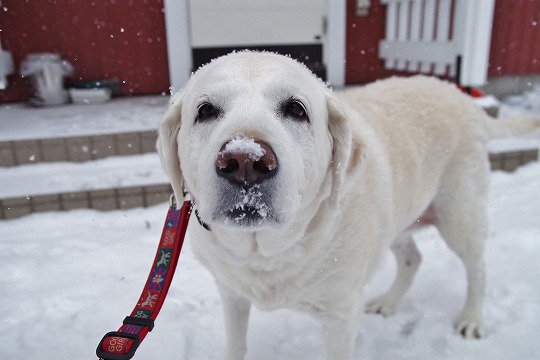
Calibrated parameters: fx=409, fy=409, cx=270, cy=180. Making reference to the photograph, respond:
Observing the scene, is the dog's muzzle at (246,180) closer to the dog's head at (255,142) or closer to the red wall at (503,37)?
the dog's head at (255,142)

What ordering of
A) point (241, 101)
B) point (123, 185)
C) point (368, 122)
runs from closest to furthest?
point (241, 101), point (368, 122), point (123, 185)

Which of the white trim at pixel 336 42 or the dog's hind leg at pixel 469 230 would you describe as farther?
the white trim at pixel 336 42

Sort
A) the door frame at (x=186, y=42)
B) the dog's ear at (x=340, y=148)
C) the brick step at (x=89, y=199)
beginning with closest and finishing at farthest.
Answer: the dog's ear at (x=340, y=148) → the brick step at (x=89, y=199) → the door frame at (x=186, y=42)

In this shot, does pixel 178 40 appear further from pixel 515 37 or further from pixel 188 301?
pixel 515 37

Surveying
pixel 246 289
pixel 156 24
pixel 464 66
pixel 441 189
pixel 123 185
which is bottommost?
pixel 123 185

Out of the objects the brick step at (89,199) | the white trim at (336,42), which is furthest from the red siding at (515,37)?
the brick step at (89,199)

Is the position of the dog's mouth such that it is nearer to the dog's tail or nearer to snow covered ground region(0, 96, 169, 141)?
the dog's tail

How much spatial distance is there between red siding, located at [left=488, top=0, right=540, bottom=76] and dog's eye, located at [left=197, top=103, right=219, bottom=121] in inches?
253

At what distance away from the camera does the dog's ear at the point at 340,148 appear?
1585 millimetres

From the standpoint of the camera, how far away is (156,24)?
6293 millimetres

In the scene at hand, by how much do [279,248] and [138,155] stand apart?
10.4ft

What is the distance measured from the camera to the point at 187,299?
8.78 ft

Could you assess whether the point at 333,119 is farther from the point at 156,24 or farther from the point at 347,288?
the point at 156,24

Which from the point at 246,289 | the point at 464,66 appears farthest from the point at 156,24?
the point at 246,289
